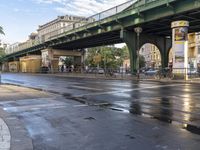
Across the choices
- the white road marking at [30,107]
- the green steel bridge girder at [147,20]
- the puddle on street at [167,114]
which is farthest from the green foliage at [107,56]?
the puddle on street at [167,114]

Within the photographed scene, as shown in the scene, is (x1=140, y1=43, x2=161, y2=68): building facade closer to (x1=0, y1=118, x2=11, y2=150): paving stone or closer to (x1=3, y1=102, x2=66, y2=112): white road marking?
(x1=3, y1=102, x2=66, y2=112): white road marking

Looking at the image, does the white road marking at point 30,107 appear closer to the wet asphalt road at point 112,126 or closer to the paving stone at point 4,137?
the wet asphalt road at point 112,126

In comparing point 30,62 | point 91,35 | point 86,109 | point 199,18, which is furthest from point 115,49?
point 86,109

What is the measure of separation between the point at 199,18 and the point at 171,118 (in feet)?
95.0

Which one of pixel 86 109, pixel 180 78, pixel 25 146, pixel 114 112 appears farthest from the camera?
pixel 180 78

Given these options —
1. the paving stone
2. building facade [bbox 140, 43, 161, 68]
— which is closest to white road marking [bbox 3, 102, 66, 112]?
the paving stone

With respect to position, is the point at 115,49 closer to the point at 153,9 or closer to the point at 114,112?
the point at 153,9

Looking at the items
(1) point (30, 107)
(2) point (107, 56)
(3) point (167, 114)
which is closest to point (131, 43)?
(1) point (30, 107)

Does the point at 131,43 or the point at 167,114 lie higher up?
the point at 131,43

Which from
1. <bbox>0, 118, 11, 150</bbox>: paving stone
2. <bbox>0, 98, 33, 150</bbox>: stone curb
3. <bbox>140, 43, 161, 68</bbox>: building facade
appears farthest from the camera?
<bbox>140, 43, 161, 68</bbox>: building facade

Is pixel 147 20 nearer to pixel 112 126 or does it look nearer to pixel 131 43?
pixel 131 43

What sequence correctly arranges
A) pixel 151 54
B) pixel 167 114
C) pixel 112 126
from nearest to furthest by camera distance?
pixel 112 126 < pixel 167 114 < pixel 151 54

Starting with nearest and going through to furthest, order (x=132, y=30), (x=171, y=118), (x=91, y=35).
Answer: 1. (x=171, y=118)
2. (x=132, y=30)
3. (x=91, y=35)

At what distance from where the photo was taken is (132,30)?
149 feet
